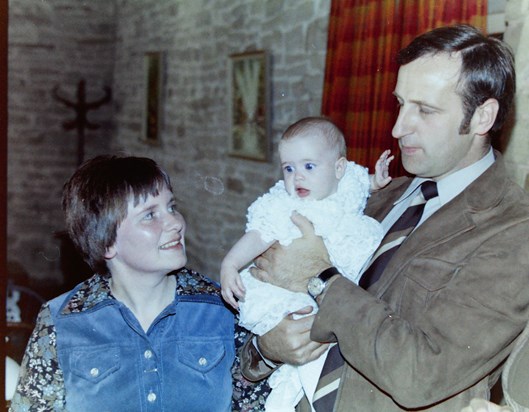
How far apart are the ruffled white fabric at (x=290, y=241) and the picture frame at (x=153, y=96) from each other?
536 centimetres

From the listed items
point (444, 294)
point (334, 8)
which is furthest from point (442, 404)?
point (334, 8)

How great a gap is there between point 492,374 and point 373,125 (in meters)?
2.19

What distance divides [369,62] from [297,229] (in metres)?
2.06

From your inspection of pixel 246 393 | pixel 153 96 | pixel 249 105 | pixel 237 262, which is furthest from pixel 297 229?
pixel 153 96

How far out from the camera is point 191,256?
656 centimetres

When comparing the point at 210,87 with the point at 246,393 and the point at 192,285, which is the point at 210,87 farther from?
the point at 246,393

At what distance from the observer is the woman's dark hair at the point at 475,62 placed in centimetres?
172

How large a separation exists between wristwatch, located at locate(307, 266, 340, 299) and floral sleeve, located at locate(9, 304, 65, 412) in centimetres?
76

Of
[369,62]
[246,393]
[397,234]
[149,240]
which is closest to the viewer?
[397,234]

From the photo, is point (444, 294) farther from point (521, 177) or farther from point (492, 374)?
point (521, 177)

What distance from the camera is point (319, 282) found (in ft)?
5.66

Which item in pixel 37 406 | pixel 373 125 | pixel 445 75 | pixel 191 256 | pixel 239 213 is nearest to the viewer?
pixel 445 75

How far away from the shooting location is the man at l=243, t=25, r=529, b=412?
149cm

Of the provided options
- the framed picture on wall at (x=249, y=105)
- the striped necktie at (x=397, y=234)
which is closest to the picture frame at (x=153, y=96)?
the framed picture on wall at (x=249, y=105)
